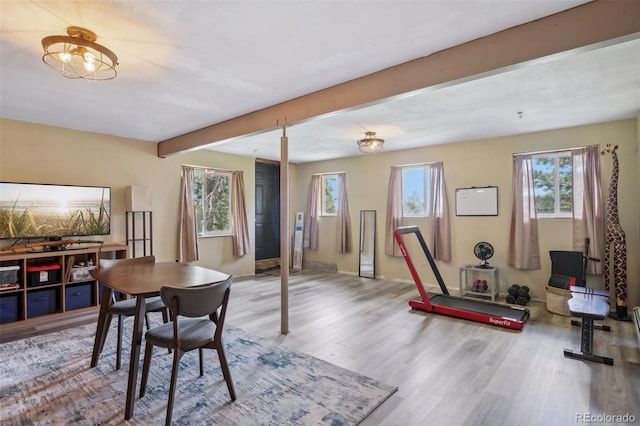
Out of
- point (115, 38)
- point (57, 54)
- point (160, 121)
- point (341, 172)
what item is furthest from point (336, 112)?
point (341, 172)

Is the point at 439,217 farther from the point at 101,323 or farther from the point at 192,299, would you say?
the point at 101,323

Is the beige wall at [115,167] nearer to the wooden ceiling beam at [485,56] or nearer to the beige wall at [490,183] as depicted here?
the beige wall at [490,183]

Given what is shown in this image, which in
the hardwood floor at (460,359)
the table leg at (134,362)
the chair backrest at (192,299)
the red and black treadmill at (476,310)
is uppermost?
the chair backrest at (192,299)

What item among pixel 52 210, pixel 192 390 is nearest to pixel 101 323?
pixel 192 390

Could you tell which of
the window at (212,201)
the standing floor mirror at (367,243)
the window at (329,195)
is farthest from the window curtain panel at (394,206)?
the window at (212,201)

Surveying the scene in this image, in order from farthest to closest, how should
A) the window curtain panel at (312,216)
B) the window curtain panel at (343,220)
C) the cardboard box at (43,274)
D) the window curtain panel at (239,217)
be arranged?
the window curtain panel at (312,216)
the window curtain panel at (343,220)
the window curtain panel at (239,217)
the cardboard box at (43,274)

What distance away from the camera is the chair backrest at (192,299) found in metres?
2.05

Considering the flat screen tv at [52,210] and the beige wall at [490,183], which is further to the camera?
the beige wall at [490,183]

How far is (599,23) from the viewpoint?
75.6 inches

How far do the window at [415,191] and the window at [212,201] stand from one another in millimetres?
3537

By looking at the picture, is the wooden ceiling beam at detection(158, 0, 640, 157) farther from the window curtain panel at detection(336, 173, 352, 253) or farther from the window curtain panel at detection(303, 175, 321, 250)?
the window curtain panel at detection(303, 175, 321, 250)

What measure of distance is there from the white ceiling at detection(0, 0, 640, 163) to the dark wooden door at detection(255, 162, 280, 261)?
2869mm

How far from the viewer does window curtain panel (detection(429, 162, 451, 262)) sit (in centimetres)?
584

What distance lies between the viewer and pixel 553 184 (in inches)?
195
